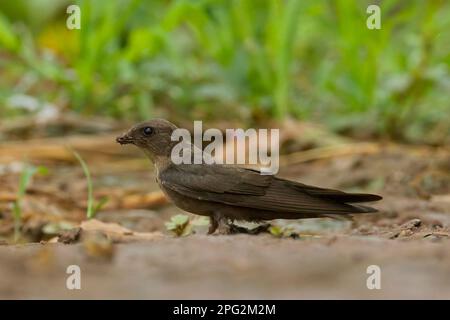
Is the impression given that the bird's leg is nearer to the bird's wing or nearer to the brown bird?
the brown bird

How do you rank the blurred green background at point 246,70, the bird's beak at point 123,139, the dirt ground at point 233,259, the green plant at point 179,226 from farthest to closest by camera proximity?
1. the blurred green background at point 246,70
2. the bird's beak at point 123,139
3. the green plant at point 179,226
4. the dirt ground at point 233,259

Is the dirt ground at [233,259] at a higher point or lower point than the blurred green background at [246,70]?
lower

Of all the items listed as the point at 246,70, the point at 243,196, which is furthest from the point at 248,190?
the point at 246,70

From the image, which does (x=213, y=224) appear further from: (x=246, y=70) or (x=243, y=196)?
(x=246, y=70)

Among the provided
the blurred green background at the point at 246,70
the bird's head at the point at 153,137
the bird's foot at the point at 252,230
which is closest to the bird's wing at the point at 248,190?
the bird's foot at the point at 252,230

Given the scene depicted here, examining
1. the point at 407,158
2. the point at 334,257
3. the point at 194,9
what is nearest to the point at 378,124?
the point at 407,158

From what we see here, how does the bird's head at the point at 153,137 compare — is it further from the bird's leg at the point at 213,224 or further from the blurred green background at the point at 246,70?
the blurred green background at the point at 246,70

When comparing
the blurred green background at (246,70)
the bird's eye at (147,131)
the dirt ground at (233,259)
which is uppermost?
the blurred green background at (246,70)
